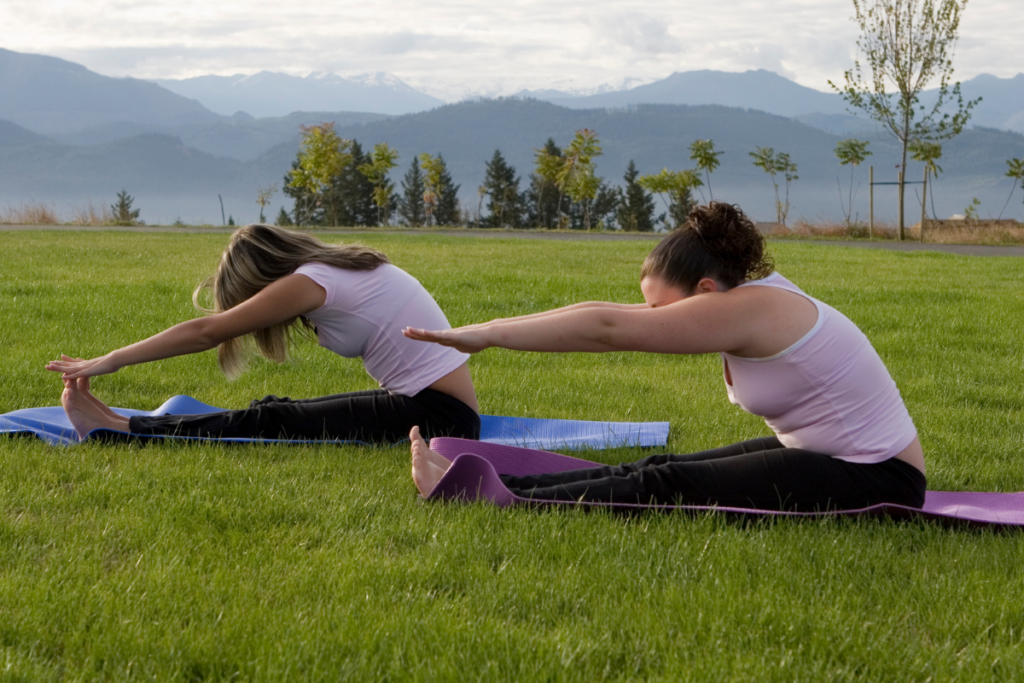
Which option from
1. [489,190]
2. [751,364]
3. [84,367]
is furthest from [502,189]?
[751,364]

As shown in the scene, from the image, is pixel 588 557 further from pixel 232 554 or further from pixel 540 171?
pixel 540 171

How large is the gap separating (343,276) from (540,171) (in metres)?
53.9

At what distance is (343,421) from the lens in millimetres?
4465

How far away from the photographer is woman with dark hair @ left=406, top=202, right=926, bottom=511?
2877 millimetres

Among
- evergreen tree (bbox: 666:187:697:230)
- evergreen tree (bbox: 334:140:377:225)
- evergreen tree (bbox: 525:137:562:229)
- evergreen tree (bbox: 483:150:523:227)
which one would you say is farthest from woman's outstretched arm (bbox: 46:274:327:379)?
evergreen tree (bbox: 483:150:523:227)

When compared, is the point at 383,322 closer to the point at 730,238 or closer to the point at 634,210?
the point at 730,238

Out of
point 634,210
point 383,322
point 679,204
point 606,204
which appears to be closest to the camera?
point 383,322

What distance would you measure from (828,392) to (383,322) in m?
2.12

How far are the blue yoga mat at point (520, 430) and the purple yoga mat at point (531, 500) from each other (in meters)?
0.62

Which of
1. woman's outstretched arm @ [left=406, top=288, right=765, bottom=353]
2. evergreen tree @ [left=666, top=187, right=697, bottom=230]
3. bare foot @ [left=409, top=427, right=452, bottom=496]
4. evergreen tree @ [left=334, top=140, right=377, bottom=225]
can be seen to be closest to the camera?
woman's outstretched arm @ [left=406, top=288, right=765, bottom=353]

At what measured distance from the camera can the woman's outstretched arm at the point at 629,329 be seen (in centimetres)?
285

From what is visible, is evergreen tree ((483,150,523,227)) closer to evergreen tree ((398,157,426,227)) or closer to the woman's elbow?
evergreen tree ((398,157,426,227))

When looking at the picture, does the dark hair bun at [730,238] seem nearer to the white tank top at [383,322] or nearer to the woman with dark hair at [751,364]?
the woman with dark hair at [751,364]

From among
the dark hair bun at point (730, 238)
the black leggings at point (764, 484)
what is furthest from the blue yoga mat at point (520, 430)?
the dark hair bun at point (730, 238)
